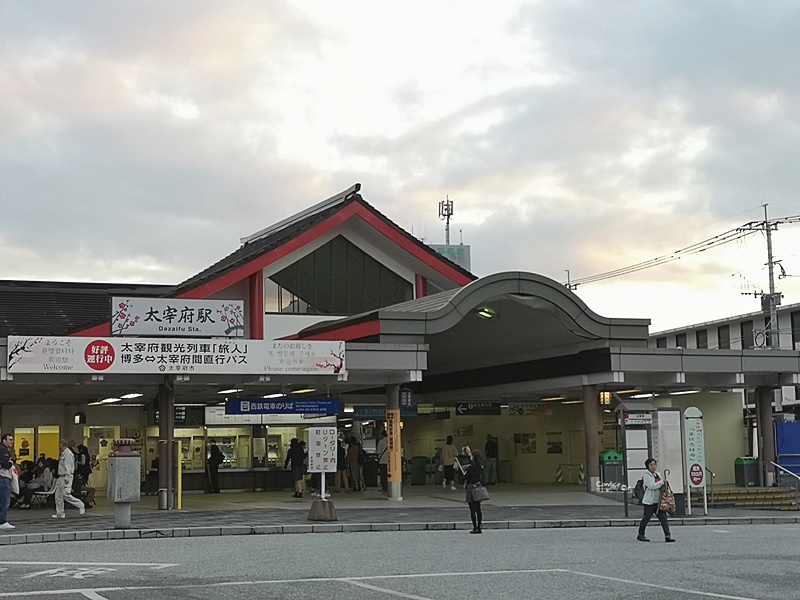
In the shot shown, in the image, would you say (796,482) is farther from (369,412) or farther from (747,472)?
(369,412)

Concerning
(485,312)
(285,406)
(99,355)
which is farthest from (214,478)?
(99,355)

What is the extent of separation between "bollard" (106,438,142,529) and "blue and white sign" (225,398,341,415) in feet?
21.8

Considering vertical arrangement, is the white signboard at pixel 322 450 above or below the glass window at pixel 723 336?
below

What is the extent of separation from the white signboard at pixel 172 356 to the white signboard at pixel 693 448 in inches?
313

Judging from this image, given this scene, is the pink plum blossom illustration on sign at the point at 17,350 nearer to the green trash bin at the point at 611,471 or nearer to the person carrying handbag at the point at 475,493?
the person carrying handbag at the point at 475,493

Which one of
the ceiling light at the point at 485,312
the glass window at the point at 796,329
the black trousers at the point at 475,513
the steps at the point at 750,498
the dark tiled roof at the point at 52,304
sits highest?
the glass window at the point at 796,329

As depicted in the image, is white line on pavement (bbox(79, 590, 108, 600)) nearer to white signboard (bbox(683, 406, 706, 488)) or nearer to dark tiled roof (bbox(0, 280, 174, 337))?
white signboard (bbox(683, 406, 706, 488))

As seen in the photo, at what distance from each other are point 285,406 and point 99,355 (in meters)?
5.43

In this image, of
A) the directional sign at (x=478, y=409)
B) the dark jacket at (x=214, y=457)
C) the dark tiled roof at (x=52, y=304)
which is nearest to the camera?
the dark jacket at (x=214, y=457)

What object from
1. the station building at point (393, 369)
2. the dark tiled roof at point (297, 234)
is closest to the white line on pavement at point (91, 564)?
the station building at point (393, 369)

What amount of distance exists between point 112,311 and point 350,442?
11.9 meters

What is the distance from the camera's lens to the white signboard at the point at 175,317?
25641 millimetres

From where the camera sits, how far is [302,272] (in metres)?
36.7

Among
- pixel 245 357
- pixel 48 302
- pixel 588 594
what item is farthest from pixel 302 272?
pixel 588 594
